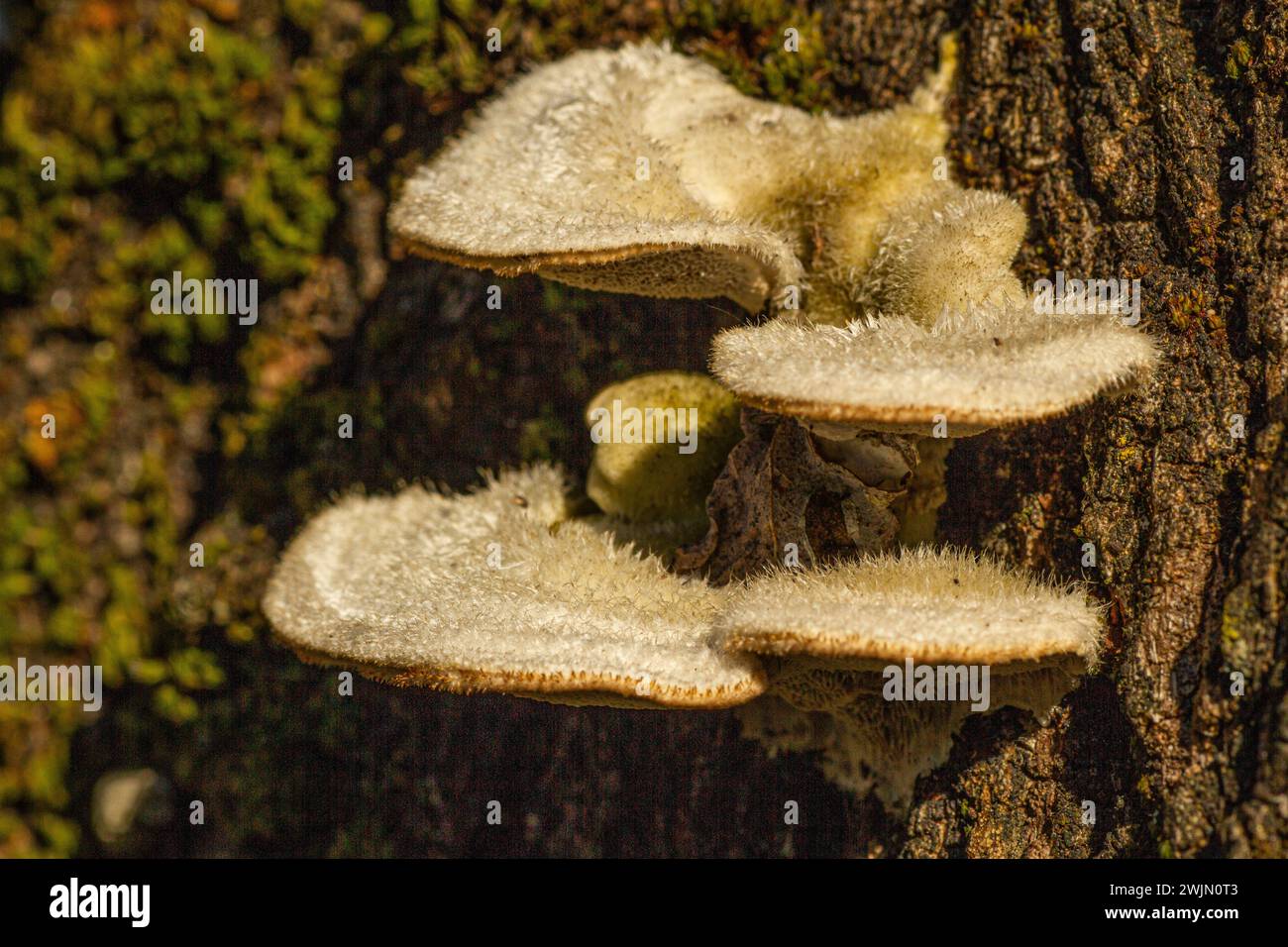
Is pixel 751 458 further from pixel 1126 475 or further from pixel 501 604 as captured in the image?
pixel 1126 475

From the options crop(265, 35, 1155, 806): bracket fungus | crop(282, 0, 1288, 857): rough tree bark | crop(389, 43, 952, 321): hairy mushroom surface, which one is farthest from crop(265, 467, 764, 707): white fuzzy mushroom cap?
crop(282, 0, 1288, 857): rough tree bark

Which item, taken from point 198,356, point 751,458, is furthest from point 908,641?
point 198,356

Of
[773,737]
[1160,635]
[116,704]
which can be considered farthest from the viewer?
[116,704]

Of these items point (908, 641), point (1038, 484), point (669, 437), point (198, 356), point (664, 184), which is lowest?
point (908, 641)

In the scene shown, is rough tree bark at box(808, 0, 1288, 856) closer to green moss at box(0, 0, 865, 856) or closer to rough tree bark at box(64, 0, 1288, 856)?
rough tree bark at box(64, 0, 1288, 856)

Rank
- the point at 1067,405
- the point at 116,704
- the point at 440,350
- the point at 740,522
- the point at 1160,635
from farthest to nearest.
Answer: the point at 116,704
the point at 440,350
the point at 740,522
the point at 1160,635
the point at 1067,405

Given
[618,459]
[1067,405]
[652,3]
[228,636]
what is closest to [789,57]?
[652,3]

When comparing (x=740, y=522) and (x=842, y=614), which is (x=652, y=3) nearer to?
(x=740, y=522)
